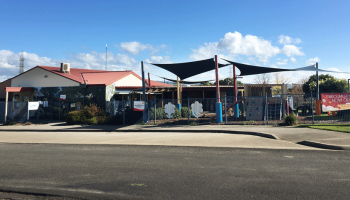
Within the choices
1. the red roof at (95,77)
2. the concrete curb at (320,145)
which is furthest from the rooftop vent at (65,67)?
the concrete curb at (320,145)

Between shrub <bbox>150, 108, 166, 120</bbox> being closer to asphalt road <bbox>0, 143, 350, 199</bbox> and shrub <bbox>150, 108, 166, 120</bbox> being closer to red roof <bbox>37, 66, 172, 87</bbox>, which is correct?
red roof <bbox>37, 66, 172, 87</bbox>

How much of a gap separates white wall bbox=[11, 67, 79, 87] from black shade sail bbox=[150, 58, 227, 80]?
913 cm

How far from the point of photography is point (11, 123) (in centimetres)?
1922

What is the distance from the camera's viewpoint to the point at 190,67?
717 inches

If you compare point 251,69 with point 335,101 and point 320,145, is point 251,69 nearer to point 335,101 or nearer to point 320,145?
point 335,101

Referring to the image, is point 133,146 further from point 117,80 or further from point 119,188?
point 117,80

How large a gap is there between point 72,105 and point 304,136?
18.5 metres

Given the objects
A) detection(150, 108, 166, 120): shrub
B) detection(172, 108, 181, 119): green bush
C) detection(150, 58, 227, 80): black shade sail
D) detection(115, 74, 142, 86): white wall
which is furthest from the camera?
detection(115, 74, 142, 86): white wall

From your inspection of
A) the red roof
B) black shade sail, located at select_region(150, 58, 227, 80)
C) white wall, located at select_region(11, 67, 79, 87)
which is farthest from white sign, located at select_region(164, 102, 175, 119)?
white wall, located at select_region(11, 67, 79, 87)

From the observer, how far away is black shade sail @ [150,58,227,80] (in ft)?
57.3

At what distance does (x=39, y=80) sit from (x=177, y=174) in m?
22.4

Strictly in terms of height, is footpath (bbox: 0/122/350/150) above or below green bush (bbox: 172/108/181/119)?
below

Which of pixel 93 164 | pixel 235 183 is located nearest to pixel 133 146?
pixel 93 164

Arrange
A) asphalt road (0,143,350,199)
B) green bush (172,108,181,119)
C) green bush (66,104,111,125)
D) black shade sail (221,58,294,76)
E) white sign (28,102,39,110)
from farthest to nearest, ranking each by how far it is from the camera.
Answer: white sign (28,102,39,110)
green bush (172,108,181,119)
green bush (66,104,111,125)
black shade sail (221,58,294,76)
asphalt road (0,143,350,199)
